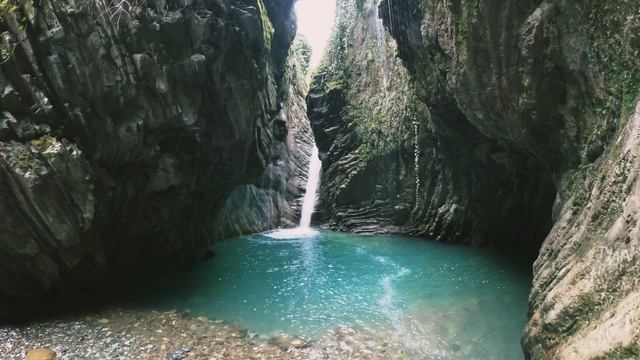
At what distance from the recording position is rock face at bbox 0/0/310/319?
8.27 metres

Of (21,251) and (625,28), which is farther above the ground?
(625,28)

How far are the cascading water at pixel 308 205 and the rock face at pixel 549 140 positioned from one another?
816 cm

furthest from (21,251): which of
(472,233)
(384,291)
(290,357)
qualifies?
(472,233)

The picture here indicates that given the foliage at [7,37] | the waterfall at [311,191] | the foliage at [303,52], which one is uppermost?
the foliage at [303,52]

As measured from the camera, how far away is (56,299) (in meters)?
9.55

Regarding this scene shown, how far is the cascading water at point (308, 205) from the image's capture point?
22016mm

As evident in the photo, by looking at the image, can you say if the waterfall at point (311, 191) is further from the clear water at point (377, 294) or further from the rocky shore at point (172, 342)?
the rocky shore at point (172, 342)

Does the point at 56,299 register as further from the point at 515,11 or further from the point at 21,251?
the point at 515,11

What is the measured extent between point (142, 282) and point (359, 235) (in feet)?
37.9

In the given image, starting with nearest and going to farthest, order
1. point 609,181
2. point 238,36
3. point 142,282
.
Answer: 1. point 609,181
2. point 142,282
3. point 238,36

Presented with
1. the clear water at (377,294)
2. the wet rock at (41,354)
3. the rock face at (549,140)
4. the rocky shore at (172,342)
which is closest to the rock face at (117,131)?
the rocky shore at (172,342)

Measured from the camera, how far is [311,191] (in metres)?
26.5

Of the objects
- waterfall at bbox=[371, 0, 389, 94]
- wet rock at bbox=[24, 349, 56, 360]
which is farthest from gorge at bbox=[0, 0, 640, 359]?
waterfall at bbox=[371, 0, 389, 94]

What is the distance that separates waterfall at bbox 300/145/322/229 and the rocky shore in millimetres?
16454
